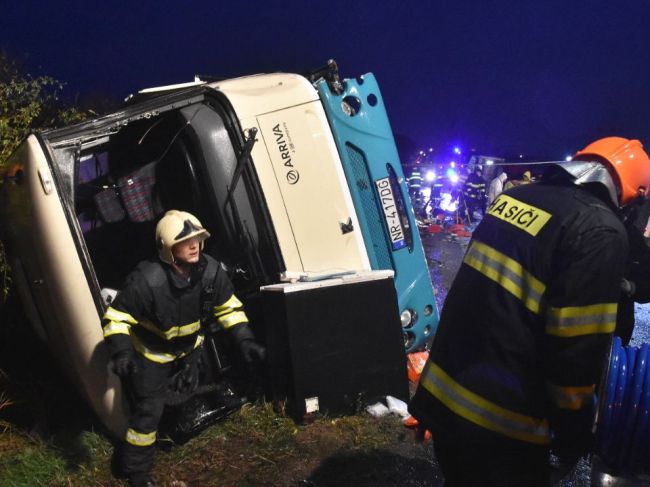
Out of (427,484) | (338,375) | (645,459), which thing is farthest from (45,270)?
(645,459)

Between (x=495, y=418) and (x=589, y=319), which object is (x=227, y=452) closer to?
(x=495, y=418)

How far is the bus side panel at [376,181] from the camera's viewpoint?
12.6 ft

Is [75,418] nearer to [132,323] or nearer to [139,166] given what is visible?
[132,323]

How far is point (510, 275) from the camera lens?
1602 millimetres

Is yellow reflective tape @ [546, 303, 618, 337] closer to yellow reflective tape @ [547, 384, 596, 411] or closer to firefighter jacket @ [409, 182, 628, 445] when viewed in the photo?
firefighter jacket @ [409, 182, 628, 445]

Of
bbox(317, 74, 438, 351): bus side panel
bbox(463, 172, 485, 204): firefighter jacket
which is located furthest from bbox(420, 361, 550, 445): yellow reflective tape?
bbox(463, 172, 485, 204): firefighter jacket

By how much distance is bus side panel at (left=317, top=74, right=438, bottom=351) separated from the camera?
383 centimetres

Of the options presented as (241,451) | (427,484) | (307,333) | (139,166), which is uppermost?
(139,166)

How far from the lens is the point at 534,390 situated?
1.62 metres

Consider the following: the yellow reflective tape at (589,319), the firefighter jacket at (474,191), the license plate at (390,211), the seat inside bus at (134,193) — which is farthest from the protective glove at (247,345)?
the firefighter jacket at (474,191)

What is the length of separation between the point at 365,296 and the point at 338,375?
0.60 m

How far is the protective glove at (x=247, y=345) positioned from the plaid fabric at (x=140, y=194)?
1.33 metres

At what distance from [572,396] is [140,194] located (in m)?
3.45

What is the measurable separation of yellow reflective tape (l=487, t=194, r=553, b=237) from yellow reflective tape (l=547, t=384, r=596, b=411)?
1.68ft
